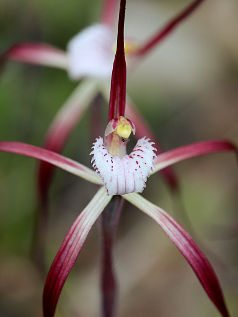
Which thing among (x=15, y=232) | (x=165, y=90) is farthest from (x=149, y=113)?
(x=15, y=232)

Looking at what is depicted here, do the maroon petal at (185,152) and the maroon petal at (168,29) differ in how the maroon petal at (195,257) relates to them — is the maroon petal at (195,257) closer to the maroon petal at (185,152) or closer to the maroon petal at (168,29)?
the maroon petal at (185,152)

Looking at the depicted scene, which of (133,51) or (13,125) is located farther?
(13,125)

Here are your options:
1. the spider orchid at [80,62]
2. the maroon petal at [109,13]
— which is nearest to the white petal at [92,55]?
the spider orchid at [80,62]

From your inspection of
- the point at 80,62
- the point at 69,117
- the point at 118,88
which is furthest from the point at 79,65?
the point at 118,88

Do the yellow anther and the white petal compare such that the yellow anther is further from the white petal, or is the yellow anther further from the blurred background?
the blurred background

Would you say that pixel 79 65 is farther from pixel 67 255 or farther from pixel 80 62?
pixel 67 255

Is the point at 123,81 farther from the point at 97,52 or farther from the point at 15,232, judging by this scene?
the point at 15,232

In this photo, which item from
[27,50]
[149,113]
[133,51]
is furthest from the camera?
[149,113]
